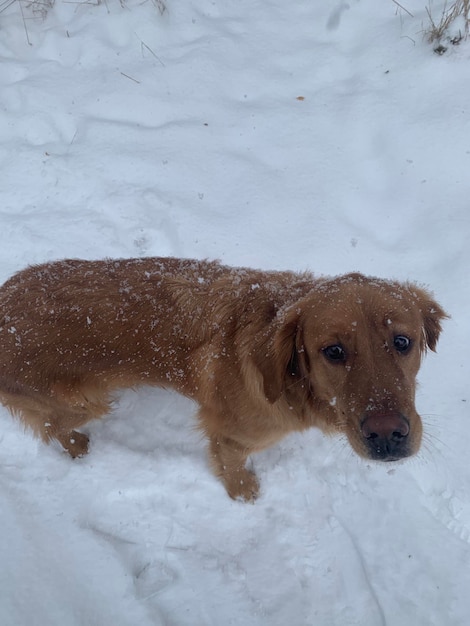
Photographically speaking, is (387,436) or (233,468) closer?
(387,436)

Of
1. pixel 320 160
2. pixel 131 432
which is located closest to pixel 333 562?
pixel 131 432

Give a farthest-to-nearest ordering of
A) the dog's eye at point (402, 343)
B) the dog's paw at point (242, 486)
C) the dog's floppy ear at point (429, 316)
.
A: the dog's paw at point (242, 486) → the dog's floppy ear at point (429, 316) → the dog's eye at point (402, 343)

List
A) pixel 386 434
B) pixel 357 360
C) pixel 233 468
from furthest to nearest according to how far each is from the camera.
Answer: pixel 233 468, pixel 357 360, pixel 386 434

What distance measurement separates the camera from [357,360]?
191 cm

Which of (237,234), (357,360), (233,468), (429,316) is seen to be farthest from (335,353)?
(237,234)

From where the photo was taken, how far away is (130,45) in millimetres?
4785

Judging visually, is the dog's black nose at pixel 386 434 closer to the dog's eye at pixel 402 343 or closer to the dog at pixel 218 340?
the dog at pixel 218 340

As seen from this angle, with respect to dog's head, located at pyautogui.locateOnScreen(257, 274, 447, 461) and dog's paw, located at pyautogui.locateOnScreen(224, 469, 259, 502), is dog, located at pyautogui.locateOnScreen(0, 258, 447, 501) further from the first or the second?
dog's paw, located at pyautogui.locateOnScreen(224, 469, 259, 502)

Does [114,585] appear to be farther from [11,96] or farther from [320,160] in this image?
[11,96]

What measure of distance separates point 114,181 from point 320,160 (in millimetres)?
1835

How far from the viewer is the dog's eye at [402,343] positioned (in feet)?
6.44

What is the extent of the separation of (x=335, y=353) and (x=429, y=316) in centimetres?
62

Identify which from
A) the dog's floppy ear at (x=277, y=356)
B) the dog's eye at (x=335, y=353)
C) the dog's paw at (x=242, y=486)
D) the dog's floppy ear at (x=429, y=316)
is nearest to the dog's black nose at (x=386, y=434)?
the dog's eye at (x=335, y=353)

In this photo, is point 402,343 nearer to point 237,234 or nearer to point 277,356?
point 277,356
